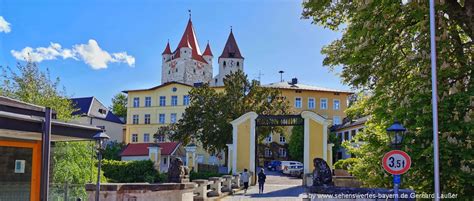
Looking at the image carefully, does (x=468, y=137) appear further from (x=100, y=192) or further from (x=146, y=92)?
(x=146, y=92)

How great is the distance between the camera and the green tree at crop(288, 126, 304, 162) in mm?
57844

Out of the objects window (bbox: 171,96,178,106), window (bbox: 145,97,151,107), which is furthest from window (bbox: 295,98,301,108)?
window (bbox: 145,97,151,107)

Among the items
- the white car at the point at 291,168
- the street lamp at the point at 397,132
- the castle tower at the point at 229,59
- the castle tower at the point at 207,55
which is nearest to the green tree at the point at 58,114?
the street lamp at the point at 397,132

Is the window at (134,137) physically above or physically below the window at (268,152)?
above

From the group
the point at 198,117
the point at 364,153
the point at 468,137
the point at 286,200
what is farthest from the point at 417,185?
the point at 198,117

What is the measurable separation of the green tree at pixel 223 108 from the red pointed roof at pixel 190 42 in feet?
208

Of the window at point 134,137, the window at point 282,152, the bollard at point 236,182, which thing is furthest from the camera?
the window at point 134,137

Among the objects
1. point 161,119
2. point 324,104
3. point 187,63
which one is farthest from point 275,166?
point 187,63

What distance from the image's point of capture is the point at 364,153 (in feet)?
43.9

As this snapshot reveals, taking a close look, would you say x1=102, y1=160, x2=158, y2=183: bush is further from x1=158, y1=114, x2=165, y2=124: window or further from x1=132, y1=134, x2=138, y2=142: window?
x1=132, y1=134, x2=138, y2=142: window

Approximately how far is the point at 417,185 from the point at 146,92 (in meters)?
64.0

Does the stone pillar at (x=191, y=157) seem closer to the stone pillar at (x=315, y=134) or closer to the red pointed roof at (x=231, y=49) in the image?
the stone pillar at (x=315, y=134)

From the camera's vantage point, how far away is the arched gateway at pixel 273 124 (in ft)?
102

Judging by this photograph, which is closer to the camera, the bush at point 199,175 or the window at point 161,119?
the bush at point 199,175
